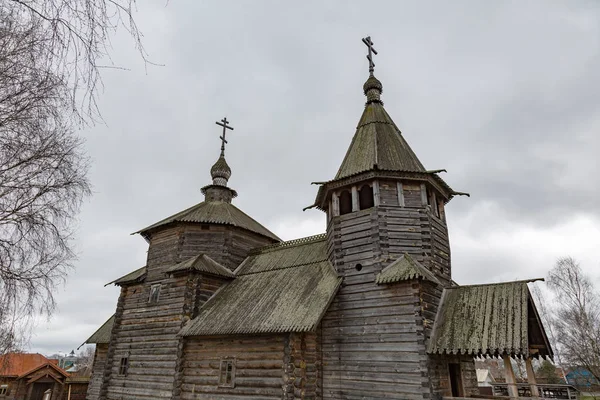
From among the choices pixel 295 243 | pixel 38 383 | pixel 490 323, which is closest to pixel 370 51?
pixel 295 243

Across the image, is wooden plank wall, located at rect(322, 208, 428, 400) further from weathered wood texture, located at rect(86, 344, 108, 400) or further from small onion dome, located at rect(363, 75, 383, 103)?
weathered wood texture, located at rect(86, 344, 108, 400)

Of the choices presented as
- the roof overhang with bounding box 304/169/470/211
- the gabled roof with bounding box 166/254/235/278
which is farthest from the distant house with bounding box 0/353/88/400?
the roof overhang with bounding box 304/169/470/211

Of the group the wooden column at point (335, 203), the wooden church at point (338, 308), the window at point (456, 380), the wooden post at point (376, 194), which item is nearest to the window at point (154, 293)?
the wooden church at point (338, 308)

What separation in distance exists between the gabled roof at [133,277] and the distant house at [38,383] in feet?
49.1

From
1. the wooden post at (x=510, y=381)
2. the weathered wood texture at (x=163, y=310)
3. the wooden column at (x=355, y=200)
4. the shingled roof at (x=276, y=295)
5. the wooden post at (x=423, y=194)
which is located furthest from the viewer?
the weathered wood texture at (x=163, y=310)

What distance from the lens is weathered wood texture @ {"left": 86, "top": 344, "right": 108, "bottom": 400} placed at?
25523 millimetres

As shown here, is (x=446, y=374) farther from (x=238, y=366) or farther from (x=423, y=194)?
(x=238, y=366)

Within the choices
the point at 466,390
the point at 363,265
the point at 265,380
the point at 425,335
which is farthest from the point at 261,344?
the point at 466,390

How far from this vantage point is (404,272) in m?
13.6

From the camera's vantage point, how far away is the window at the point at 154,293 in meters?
19.6

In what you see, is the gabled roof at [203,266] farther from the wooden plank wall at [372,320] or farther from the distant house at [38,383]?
the distant house at [38,383]

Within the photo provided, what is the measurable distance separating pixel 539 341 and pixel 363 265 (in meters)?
6.44

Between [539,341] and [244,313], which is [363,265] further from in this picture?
[539,341]

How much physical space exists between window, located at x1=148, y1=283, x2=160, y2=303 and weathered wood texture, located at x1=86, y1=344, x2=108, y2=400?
848 centimetres
